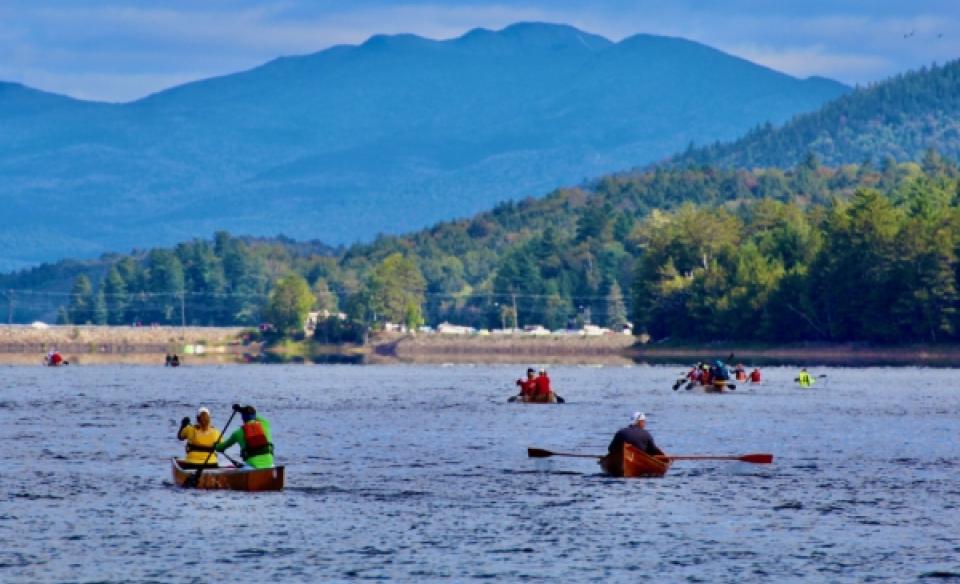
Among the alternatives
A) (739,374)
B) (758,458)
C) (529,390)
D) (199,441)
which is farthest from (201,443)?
(739,374)

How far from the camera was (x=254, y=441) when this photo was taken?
61312 millimetres

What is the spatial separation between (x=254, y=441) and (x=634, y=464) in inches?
522

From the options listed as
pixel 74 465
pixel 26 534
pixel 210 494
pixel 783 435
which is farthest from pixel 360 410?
pixel 26 534

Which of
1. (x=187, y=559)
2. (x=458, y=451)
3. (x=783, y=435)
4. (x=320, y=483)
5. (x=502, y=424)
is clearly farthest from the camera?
(x=502, y=424)

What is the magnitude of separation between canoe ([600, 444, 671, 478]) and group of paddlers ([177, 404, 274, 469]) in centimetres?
1185

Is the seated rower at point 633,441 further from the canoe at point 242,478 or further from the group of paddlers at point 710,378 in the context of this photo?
the group of paddlers at point 710,378

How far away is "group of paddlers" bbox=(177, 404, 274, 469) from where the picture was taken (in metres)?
61.1

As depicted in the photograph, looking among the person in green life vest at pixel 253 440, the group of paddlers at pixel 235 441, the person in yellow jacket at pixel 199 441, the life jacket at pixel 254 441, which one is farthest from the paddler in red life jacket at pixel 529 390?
the life jacket at pixel 254 441

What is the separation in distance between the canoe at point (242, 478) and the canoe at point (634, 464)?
1164 cm

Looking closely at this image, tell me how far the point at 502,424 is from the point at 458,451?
58.8 feet

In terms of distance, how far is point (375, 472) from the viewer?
234 feet

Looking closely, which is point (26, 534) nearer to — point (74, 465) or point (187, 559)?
point (187, 559)

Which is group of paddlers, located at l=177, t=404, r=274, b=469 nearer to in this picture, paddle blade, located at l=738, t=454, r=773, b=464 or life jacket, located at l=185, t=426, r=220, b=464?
life jacket, located at l=185, t=426, r=220, b=464

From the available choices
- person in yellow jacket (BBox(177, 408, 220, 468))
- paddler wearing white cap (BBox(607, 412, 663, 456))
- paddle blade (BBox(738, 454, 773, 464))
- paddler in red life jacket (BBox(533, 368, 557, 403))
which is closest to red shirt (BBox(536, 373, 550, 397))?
paddler in red life jacket (BBox(533, 368, 557, 403))
